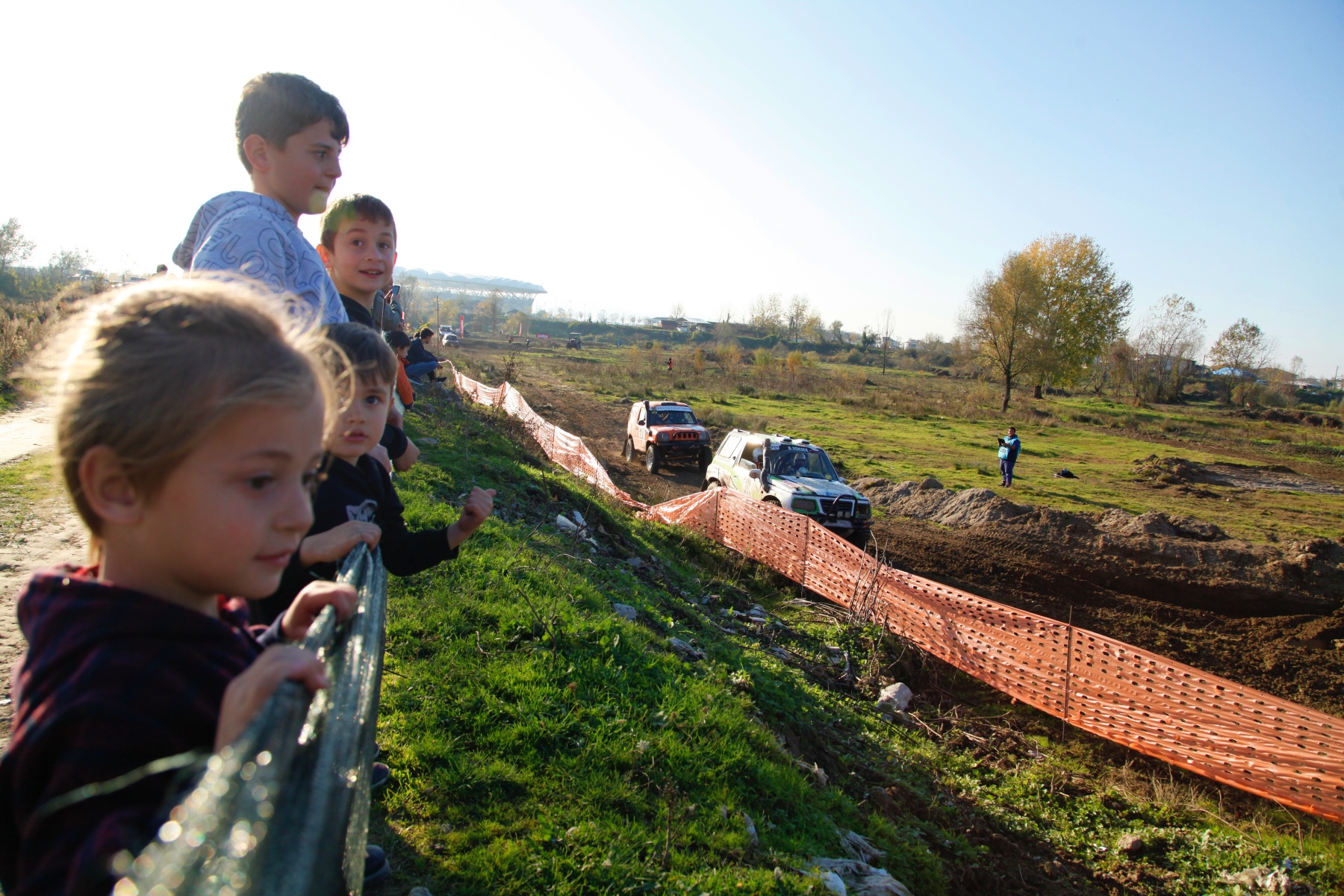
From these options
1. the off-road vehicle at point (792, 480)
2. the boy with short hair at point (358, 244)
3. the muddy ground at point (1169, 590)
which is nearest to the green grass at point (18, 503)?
the boy with short hair at point (358, 244)

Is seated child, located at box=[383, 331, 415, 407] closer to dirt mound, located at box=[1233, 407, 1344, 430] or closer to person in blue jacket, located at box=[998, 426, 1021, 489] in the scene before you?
person in blue jacket, located at box=[998, 426, 1021, 489]

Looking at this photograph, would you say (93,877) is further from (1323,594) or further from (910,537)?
(1323,594)

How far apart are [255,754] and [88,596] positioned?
383mm

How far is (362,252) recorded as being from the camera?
3193mm

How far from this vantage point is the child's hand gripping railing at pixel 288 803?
0.95 metres

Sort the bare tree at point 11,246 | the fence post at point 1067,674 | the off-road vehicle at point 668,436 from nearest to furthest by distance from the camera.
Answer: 1. the fence post at point 1067,674
2. the off-road vehicle at point 668,436
3. the bare tree at point 11,246

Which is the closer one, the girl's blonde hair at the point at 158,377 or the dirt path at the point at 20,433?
the girl's blonde hair at the point at 158,377

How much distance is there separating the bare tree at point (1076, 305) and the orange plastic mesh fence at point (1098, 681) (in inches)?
1832

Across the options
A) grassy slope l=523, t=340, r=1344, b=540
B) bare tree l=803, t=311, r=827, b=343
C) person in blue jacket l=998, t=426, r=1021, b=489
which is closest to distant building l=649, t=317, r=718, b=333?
bare tree l=803, t=311, r=827, b=343

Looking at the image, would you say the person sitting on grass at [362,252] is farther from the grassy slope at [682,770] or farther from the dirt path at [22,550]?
the dirt path at [22,550]

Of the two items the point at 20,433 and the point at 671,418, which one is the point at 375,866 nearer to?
the point at 20,433

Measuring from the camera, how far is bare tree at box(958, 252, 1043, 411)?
47625 millimetres

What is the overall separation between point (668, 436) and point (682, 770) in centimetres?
1432

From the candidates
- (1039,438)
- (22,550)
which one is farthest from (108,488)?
(1039,438)
